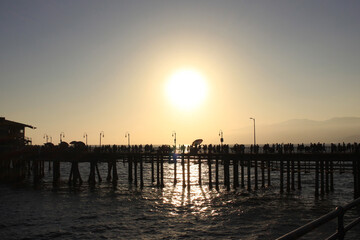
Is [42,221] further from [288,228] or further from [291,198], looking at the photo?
[291,198]

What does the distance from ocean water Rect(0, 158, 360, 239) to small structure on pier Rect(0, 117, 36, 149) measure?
1557cm

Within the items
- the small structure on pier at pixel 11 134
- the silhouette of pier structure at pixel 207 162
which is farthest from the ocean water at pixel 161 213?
the small structure on pier at pixel 11 134

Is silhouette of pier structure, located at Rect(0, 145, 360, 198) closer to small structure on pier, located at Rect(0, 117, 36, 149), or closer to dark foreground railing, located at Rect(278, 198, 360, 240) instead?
small structure on pier, located at Rect(0, 117, 36, 149)

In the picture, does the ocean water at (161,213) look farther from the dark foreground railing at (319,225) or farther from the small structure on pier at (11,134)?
the dark foreground railing at (319,225)

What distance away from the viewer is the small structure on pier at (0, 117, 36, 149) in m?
62.0

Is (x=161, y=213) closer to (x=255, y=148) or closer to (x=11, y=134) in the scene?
(x=255, y=148)

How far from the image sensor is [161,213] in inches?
1323

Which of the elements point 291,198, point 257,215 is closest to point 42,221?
point 257,215

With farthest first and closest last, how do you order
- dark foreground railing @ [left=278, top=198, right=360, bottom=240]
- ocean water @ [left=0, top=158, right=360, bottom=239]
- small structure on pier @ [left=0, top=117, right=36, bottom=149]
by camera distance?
1. small structure on pier @ [left=0, top=117, right=36, bottom=149]
2. ocean water @ [left=0, top=158, right=360, bottom=239]
3. dark foreground railing @ [left=278, top=198, right=360, bottom=240]

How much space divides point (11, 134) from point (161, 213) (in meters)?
43.9

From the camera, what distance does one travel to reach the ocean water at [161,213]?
26406 millimetres

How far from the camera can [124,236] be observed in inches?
1009

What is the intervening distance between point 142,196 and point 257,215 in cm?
1702

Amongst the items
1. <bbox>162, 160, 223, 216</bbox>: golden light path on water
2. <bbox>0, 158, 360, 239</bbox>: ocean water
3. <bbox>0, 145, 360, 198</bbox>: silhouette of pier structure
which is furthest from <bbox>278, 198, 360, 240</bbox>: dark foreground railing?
<bbox>0, 145, 360, 198</bbox>: silhouette of pier structure
